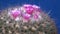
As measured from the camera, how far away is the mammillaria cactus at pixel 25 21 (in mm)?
1559

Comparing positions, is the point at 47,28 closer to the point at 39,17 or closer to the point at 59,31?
the point at 39,17

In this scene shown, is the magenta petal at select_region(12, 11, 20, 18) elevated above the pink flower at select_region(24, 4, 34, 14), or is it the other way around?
the pink flower at select_region(24, 4, 34, 14)

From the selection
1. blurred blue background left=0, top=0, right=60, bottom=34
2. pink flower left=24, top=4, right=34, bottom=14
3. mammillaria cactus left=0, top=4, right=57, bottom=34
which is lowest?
mammillaria cactus left=0, top=4, right=57, bottom=34

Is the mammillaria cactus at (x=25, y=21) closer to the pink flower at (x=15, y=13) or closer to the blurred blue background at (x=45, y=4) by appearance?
the pink flower at (x=15, y=13)

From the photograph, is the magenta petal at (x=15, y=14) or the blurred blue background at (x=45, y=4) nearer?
the magenta petal at (x=15, y=14)

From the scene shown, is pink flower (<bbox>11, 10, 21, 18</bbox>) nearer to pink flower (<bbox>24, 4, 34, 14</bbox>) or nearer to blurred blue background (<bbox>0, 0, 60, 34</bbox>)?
pink flower (<bbox>24, 4, 34, 14</bbox>)

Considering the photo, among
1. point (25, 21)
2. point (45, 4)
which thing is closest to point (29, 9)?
point (25, 21)

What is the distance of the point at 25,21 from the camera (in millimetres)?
1578

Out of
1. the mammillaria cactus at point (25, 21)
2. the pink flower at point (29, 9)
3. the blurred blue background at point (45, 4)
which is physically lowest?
the mammillaria cactus at point (25, 21)

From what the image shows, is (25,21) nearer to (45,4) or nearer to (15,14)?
(15,14)

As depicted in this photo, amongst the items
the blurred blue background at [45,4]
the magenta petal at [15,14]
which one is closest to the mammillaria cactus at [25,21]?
the magenta petal at [15,14]

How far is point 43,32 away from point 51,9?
1.06ft

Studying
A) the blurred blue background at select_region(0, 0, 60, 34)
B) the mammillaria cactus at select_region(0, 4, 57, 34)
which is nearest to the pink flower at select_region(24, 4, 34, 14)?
the mammillaria cactus at select_region(0, 4, 57, 34)

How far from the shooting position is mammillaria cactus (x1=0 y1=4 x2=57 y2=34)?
5.11 ft
